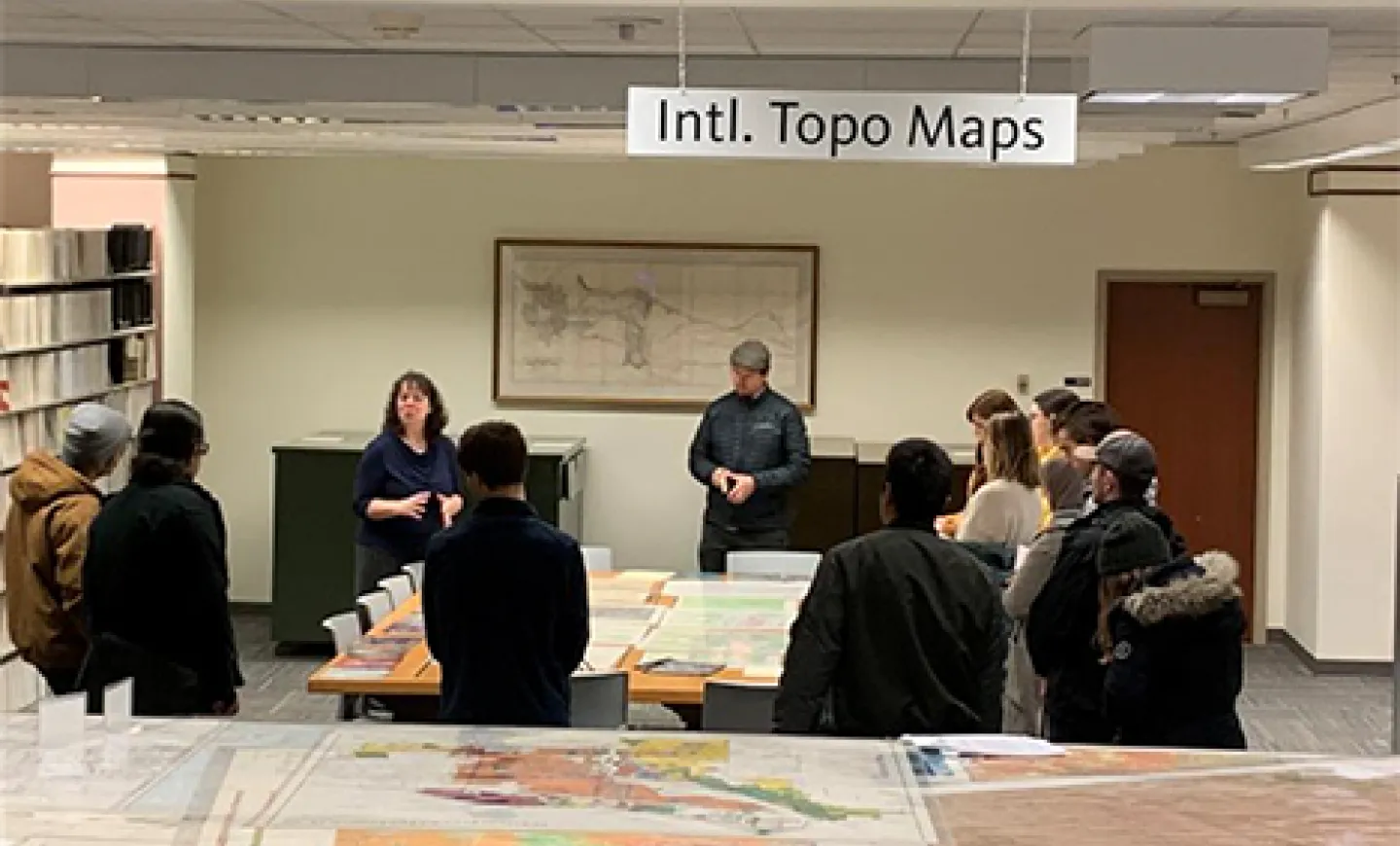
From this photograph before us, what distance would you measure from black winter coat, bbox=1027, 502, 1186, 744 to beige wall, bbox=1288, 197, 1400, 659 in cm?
550

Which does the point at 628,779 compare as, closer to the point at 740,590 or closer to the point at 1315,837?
the point at 1315,837

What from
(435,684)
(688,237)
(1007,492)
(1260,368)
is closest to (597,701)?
(435,684)

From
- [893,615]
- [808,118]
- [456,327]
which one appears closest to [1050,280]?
[456,327]

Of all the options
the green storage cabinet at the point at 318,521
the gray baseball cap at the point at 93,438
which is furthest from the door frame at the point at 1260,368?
the gray baseball cap at the point at 93,438

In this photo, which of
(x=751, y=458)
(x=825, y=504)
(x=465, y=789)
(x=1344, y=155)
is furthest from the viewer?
(x=825, y=504)

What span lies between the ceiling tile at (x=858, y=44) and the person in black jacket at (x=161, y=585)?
254cm

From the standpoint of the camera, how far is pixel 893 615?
15.1 ft

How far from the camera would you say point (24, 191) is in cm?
1117

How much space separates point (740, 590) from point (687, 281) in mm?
4136

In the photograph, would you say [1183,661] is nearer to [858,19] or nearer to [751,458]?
[858,19]

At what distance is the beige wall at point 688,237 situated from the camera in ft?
37.2

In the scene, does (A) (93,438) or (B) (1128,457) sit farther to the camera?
(A) (93,438)

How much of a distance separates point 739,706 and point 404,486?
3115 mm

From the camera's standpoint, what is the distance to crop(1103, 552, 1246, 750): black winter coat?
4.98 m
